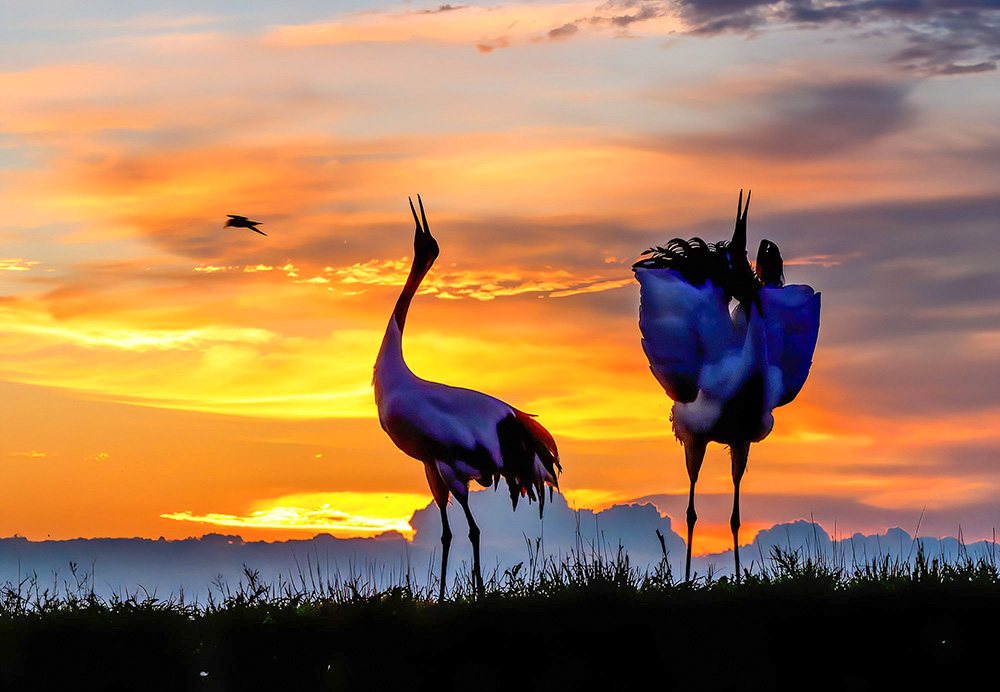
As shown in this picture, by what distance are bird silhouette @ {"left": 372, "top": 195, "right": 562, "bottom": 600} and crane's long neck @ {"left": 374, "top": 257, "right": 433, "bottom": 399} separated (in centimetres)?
1

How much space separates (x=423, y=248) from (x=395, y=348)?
1549 mm

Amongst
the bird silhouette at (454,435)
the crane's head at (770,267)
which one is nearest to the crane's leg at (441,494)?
the bird silhouette at (454,435)

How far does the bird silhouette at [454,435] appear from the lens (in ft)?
41.1

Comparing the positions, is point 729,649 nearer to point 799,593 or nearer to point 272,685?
point 799,593

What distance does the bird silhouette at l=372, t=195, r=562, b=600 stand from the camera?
12.5m

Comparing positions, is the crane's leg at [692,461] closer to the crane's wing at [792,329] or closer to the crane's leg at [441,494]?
the crane's wing at [792,329]

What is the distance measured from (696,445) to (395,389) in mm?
3054

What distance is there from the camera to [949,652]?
980 centimetres

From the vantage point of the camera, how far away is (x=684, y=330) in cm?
1205

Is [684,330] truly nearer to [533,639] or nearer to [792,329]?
[792,329]

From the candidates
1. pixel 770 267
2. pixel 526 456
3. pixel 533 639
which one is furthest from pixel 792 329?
pixel 533 639

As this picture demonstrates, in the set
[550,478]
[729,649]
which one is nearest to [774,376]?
[550,478]

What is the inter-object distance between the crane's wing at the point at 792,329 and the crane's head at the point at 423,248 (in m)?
3.74

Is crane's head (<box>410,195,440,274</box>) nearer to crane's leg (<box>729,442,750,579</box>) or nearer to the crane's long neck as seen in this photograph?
the crane's long neck
